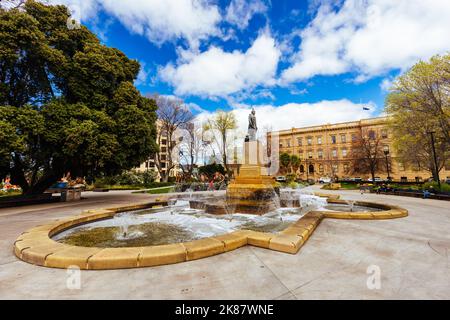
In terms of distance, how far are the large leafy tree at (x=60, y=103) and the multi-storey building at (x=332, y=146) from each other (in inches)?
1922

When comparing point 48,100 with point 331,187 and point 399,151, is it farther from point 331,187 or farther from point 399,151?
point 399,151

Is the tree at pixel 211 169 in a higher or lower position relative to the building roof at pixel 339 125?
lower

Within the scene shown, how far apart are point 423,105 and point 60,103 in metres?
29.3

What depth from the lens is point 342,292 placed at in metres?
2.49

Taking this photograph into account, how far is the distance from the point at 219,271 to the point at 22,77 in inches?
683

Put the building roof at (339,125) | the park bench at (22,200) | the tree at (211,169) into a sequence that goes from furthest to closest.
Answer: the building roof at (339,125) → the tree at (211,169) → the park bench at (22,200)

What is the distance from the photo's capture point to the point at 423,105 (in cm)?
1850

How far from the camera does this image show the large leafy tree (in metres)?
11.1

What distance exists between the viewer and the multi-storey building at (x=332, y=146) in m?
46.9

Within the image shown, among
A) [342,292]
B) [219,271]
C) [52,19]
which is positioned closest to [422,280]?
[342,292]

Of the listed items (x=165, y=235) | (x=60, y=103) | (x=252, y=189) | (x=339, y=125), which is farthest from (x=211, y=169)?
(x=339, y=125)

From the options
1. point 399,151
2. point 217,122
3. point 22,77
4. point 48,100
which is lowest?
point 399,151

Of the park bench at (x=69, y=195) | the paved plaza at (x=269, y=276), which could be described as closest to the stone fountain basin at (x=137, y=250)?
the paved plaza at (x=269, y=276)

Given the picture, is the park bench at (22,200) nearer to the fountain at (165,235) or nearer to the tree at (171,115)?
the fountain at (165,235)
